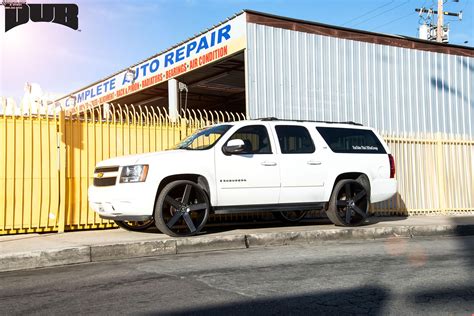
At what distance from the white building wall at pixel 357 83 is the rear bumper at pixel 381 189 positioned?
12.6 feet

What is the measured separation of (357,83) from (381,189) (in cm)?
533

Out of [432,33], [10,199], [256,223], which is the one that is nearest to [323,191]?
[256,223]

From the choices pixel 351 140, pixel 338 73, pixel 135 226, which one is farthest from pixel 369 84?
pixel 135 226

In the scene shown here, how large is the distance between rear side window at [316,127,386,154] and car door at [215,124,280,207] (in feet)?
4.30

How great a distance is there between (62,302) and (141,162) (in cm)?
A: 332

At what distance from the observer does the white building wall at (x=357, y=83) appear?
12.9 meters

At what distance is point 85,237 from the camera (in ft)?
26.8

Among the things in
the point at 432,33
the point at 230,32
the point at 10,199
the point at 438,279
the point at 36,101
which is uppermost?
the point at 432,33

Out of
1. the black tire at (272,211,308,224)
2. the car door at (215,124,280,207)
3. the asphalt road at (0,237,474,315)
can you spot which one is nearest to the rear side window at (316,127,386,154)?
the car door at (215,124,280,207)

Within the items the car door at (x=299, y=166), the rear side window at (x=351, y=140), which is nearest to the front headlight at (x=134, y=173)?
the car door at (x=299, y=166)

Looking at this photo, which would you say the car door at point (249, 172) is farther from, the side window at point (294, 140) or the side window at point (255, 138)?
the side window at point (294, 140)

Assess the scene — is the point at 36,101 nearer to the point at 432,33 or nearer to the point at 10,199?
the point at 10,199

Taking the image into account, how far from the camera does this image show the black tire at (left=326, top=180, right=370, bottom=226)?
9312 mm

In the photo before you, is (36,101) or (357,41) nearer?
(36,101)
